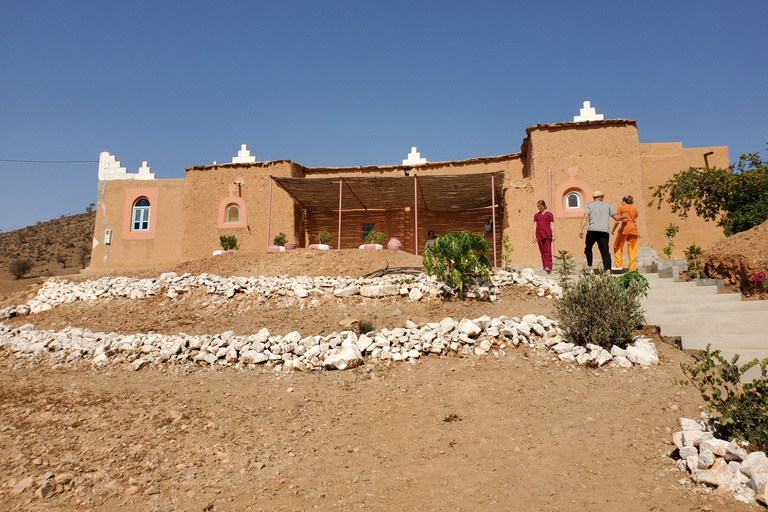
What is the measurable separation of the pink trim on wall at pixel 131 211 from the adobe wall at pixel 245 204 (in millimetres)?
1198

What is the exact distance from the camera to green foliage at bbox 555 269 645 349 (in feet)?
16.7

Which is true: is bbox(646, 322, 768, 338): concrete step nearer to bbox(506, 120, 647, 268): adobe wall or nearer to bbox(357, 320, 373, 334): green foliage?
bbox(357, 320, 373, 334): green foliage

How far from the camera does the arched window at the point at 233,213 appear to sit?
15.3 m

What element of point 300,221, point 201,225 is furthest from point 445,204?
point 201,225

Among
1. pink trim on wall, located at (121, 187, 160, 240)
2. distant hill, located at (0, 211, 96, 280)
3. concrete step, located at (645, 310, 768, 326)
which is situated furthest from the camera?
distant hill, located at (0, 211, 96, 280)

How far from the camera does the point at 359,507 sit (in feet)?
9.18

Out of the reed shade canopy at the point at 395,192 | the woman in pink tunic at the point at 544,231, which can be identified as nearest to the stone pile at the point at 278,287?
the woman in pink tunic at the point at 544,231

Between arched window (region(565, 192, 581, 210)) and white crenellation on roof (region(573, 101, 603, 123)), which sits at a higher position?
white crenellation on roof (region(573, 101, 603, 123))

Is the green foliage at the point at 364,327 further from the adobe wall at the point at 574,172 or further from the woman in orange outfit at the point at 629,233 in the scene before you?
the adobe wall at the point at 574,172

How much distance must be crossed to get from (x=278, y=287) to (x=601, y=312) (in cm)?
552

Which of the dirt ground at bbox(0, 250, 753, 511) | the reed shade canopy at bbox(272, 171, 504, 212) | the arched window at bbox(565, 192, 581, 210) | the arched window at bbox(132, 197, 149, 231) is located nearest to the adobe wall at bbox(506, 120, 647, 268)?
the arched window at bbox(565, 192, 581, 210)

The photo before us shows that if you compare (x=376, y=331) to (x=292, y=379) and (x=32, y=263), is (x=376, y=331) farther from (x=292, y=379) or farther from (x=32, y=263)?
(x=32, y=263)

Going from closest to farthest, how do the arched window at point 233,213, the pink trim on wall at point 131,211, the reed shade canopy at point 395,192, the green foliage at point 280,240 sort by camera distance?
the reed shade canopy at point 395,192 < the green foliage at point 280,240 < the arched window at point 233,213 < the pink trim on wall at point 131,211

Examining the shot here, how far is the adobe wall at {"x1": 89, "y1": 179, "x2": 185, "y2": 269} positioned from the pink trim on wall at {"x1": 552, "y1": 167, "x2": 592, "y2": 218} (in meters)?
12.6
